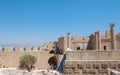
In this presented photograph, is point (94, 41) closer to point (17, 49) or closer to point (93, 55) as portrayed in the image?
point (17, 49)

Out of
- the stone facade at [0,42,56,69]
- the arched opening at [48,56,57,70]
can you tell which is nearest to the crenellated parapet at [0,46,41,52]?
the stone facade at [0,42,56,69]

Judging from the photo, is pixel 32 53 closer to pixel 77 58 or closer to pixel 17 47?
pixel 17 47

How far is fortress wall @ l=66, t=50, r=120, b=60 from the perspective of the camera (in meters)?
5.61

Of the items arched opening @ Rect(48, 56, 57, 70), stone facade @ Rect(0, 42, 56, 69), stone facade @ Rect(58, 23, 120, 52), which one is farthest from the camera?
arched opening @ Rect(48, 56, 57, 70)

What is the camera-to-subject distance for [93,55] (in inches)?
224

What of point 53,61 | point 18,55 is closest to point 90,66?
point 18,55

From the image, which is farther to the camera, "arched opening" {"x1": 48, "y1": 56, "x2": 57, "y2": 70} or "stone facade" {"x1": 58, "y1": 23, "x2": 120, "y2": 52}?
"arched opening" {"x1": 48, "y1": 56, "x2": 57, "y2": 70}

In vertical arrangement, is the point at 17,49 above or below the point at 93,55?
above

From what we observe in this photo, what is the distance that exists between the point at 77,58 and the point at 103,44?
31.3 metres

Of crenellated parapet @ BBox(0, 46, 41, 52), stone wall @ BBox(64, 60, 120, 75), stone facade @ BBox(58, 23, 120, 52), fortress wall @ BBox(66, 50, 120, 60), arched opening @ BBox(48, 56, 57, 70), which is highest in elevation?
stone facade @ BBox(58, 23, 120, 52)

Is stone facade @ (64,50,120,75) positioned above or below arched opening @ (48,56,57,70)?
above

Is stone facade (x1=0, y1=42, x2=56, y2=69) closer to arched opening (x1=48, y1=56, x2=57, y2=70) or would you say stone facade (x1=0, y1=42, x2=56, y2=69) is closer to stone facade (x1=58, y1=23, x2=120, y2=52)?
arched opening (x1=48, y1=56, x2=57, y2=70)

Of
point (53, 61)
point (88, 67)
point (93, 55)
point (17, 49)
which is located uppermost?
point (17, 49)

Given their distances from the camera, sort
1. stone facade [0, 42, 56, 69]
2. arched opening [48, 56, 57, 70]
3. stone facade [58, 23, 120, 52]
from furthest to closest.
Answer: arched opening [48, 56, 57, 70] < stone facade [0, 42, 56, 69] < stone facade [58, 23, 120, 52]
